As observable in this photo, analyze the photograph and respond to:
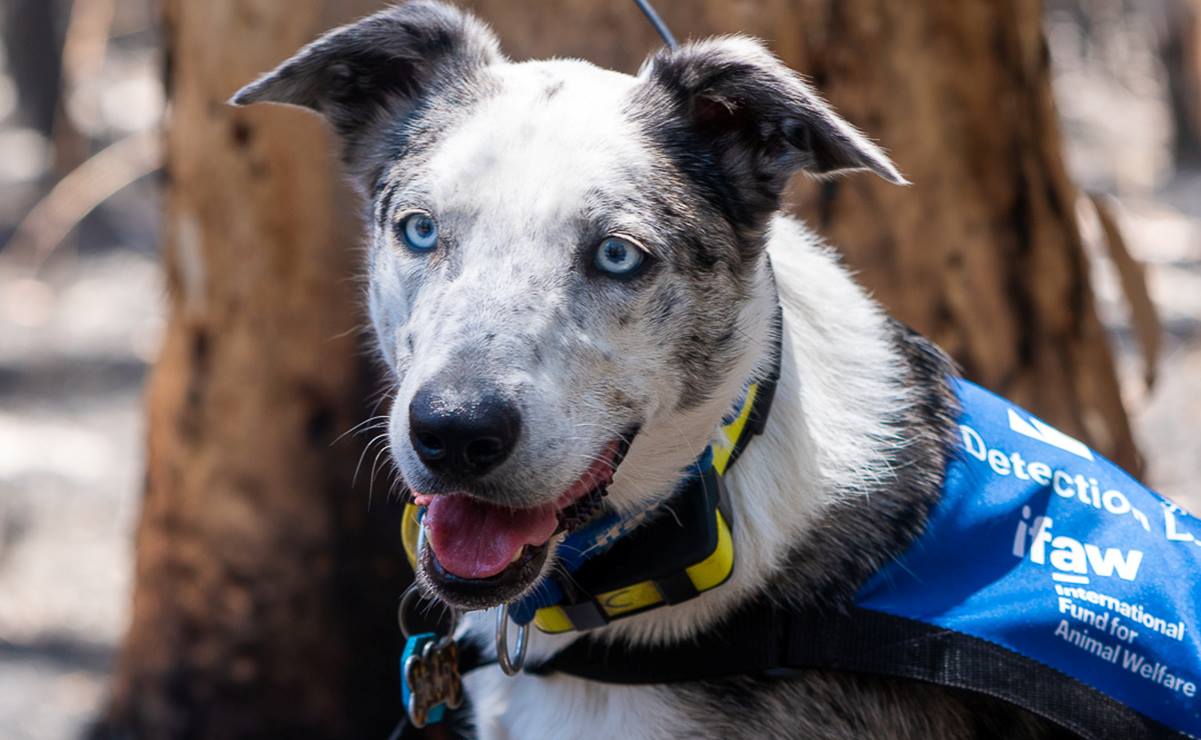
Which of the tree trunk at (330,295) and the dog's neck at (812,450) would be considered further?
the tree trunk at (330,295)

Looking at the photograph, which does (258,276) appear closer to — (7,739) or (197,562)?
(197,562)

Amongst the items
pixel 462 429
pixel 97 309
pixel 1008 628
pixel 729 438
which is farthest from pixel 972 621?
pixel 97 309

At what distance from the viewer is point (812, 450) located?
2725 millimetres

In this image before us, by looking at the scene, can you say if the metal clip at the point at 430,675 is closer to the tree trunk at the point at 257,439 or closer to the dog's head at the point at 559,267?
the dog's head at the point at 559,267

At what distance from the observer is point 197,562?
4676mm

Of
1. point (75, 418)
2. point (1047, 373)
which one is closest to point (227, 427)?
point (1047, 373)

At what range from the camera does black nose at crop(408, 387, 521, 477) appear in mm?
2219

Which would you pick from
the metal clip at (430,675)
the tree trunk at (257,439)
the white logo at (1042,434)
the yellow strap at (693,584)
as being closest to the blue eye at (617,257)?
the yellow strap at (693,584)

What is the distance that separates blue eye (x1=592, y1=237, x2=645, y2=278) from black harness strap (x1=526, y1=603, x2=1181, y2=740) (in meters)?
0.70

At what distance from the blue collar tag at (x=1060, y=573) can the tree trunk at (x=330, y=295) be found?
1.53 meters

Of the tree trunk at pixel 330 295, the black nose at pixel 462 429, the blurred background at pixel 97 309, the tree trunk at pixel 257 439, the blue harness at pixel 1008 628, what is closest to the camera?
the black nose at pixel 462 429

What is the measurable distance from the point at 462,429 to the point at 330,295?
2.34 meters

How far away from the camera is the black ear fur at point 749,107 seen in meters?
2.59

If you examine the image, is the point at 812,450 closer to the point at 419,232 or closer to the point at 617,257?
the point at 617,257
